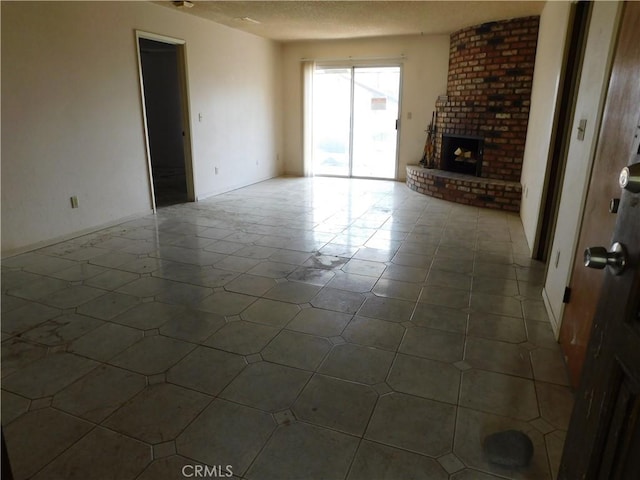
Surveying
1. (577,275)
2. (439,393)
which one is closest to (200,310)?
(439,393)

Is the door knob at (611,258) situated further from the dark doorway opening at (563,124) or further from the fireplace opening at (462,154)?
the fireplace opening at (462,154)

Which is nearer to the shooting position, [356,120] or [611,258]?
[611,258]

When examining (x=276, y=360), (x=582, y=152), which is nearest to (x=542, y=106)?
(x=582, y=152)

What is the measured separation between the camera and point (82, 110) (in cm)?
416

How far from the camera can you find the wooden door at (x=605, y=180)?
1.65 m

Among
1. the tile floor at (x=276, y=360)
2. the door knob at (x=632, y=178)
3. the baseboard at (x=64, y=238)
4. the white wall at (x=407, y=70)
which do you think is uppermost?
the white wall at (x=407, y=70)

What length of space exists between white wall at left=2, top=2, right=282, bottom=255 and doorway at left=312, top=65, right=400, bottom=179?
2.39m

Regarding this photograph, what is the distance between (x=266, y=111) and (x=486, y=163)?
3915 millimetres

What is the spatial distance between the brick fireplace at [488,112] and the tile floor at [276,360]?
2.02 meters

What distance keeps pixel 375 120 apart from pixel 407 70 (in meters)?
1.05

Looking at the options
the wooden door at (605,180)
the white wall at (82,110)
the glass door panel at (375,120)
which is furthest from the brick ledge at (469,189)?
the wooden door at (605,180)

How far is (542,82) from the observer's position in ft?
14.7

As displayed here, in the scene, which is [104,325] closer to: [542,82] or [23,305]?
[23,305]

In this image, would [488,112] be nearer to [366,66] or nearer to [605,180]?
[366,66]
